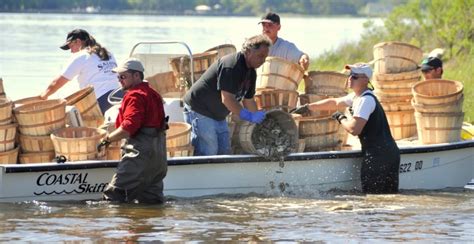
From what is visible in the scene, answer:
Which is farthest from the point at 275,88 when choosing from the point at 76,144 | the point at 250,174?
the point at 76,144

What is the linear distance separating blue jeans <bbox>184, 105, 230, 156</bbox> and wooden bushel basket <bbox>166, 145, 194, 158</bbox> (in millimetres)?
205

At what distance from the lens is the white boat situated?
479 inches

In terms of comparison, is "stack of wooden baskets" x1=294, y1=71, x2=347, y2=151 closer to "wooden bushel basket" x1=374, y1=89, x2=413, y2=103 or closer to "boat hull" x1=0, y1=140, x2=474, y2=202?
"boat hull" x1=0, y1=140, x2=474, y2=202

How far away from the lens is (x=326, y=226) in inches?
457

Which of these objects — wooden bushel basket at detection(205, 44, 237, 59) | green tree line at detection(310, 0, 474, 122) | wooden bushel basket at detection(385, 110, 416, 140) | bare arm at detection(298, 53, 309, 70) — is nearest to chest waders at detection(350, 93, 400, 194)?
bare arm at detection(298, 53, 309, 70)

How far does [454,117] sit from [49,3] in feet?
286

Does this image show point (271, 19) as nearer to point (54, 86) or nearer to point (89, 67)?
point (89, 67)

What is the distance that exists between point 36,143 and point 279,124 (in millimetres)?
2667

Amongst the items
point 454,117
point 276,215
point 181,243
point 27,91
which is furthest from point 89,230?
point 27,91

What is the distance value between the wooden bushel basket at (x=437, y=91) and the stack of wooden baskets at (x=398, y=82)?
A: 0.60 m

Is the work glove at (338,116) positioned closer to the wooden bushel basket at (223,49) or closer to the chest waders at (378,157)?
the chest waders at (378,157)

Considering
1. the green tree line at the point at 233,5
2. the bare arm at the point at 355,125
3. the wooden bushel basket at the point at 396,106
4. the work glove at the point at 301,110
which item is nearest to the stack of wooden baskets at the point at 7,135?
the work glove at the point at 301,110

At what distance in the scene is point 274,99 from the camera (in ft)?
45.1

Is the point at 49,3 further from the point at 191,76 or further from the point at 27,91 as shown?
the point at 191,76
